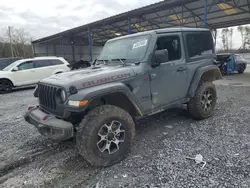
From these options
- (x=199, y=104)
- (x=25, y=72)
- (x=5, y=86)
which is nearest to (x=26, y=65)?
(x=25, y=72)

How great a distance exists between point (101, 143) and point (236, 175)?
1827 millimetres

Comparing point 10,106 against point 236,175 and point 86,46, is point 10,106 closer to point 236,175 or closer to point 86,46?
point 236,175

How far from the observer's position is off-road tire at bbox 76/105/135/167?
2.56 meters

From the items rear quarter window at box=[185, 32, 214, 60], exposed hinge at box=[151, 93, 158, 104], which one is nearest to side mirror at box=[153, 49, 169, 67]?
exposed hinge at box=[151, 93, 158, 104]

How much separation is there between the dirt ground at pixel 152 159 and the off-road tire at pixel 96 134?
141 millimetres

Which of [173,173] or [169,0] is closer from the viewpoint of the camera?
[173,173]

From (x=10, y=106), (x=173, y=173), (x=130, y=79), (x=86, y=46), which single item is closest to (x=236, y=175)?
(x=173, y=173)

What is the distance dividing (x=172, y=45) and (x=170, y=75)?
2.11 feet

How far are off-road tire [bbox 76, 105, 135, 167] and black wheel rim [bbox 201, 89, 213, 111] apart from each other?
2.19 metres

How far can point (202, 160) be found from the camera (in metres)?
2.78

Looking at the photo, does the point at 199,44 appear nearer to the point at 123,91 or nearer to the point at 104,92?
the point at 123,91

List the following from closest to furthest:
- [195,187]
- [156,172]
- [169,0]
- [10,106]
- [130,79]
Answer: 1. [195,187]
2. [156,172]
3. [130,79]
4. [10,106]
5. [169,0]

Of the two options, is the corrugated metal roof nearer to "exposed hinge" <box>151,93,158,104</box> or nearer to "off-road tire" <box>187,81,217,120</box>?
"off-road tire" <box>187,81,217,120</box>

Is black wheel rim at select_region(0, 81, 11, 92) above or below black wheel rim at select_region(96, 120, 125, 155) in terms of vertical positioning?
above
